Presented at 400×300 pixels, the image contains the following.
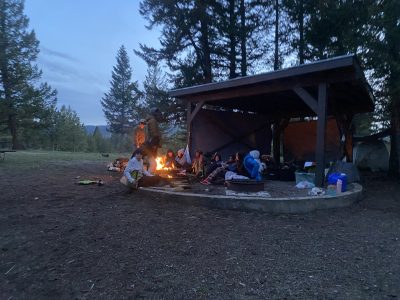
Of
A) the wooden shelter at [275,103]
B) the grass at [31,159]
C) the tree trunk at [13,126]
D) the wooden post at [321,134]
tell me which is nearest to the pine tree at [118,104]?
the tree trunk at [13,126]

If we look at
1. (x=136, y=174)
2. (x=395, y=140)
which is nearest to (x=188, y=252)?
(x=136, y=174)

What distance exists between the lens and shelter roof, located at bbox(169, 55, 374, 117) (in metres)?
6.69

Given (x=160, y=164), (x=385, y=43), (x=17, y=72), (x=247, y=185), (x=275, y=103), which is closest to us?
(x=247, y=185)

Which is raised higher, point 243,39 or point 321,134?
point 243,39

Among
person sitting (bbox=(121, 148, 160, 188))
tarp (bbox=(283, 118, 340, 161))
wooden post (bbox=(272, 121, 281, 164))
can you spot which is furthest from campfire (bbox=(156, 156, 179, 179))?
tarp (bbox=(283, 118, 340, 161))

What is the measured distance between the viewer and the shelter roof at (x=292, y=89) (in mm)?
6691

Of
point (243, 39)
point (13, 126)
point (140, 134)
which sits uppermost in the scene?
point (243, 39)

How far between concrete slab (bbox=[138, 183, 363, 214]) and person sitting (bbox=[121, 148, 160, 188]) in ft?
3.64

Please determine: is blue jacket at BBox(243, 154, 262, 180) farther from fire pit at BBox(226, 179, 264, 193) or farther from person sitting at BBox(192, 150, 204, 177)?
person sitting at BBox(192, 150, 204, 177)

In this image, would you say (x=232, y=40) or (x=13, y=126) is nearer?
(x=232, y=40)

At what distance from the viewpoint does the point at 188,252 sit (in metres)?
3.74

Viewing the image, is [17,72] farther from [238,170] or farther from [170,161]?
[238,170]

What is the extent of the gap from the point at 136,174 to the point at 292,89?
4469 mm

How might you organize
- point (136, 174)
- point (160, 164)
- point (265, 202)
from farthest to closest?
1. point (160, 164)
2. point (136, 174)
3. point (265, 202)
